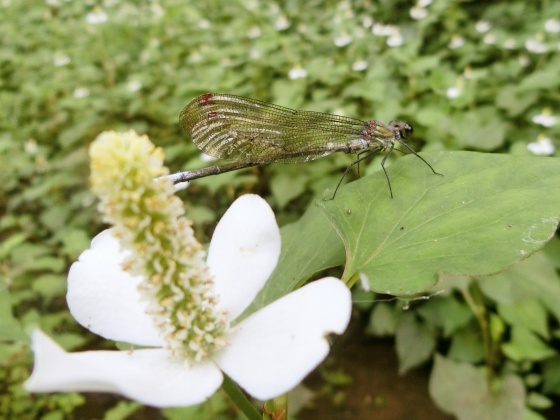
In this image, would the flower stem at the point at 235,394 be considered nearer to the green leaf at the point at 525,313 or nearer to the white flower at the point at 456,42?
the green leaf at the point at 525,313

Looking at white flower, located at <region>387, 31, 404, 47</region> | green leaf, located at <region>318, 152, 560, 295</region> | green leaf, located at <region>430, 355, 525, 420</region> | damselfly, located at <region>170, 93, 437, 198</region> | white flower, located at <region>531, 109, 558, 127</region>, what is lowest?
green leaf, located at <region>430, 355, 525, 420</region>

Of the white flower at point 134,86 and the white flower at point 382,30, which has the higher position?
the white flower at point 134,86

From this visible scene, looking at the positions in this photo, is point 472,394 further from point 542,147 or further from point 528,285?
point 542,147

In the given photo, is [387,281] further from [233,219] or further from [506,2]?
[506,2]

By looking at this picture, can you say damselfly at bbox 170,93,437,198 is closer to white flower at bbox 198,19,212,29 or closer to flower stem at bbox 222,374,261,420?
flower stem at bbox 222,374,261,420

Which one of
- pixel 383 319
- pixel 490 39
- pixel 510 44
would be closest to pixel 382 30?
pixel 490 39

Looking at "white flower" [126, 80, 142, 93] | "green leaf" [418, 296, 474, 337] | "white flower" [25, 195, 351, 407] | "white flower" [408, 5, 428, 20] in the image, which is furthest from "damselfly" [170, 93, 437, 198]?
"white flower" [408, 5, 428, 20]

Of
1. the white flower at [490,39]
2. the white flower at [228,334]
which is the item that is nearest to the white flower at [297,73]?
the white flower at [490,39]

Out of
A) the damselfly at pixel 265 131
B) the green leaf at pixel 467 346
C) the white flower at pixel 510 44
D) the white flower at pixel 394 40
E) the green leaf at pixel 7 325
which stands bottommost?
the green leaf at pixel 467 346
